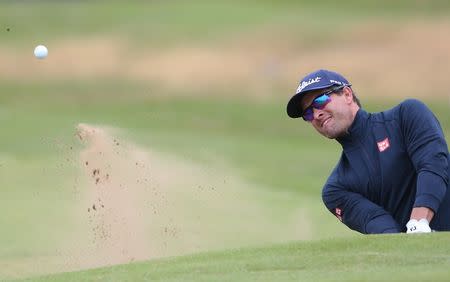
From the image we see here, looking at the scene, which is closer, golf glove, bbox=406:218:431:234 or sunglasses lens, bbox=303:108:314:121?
golf glove, bbox=406:218:431:234

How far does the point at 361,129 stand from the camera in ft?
21.2

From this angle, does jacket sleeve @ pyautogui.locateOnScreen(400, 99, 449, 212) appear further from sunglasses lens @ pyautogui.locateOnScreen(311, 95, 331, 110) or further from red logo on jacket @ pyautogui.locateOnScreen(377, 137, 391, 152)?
sunglasses lens @ pyautogui.locateOnScreen(311, 95, 331, 110)

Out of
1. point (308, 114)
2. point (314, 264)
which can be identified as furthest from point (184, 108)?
point (314, 264)

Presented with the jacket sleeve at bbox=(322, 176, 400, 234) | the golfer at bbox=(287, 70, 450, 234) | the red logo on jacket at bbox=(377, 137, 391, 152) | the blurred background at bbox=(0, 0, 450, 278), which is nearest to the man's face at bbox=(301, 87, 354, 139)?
the golfer at bbox=(287, 70, 450, 234)

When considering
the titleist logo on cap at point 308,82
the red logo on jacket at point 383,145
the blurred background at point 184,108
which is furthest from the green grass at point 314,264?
the blurred background at point 184,108

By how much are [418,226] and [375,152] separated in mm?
576

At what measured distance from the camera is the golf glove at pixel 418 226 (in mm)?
6023

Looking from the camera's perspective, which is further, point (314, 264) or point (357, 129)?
point (357, 129)

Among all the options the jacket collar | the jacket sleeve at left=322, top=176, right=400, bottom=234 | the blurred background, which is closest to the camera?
the jacket sleeve at left=322, top=176, right=400, bottom=234

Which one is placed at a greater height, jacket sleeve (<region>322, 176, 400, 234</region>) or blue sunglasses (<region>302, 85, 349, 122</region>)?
blue sunglasses (<region>302, 85, 349, 122</region>)

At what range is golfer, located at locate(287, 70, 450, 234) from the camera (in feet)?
20.6

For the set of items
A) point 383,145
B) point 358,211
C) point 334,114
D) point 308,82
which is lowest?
point 358,211

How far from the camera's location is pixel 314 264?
581cm

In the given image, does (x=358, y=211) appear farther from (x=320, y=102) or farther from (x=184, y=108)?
(x=184, y=108)
